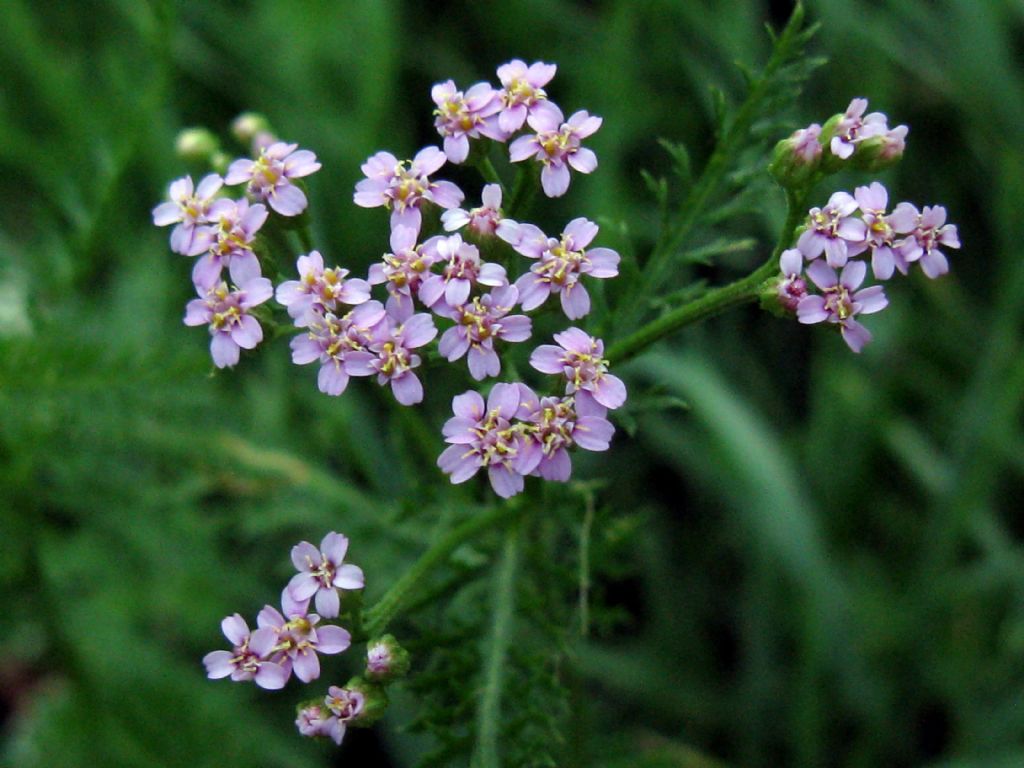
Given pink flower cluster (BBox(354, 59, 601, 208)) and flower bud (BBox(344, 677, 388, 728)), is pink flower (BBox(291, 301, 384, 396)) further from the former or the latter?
flower bud (BBox(344, 677, 388, 728))

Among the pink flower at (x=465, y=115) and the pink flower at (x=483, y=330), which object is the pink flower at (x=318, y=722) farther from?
the pink flower at (x=465, y=115)

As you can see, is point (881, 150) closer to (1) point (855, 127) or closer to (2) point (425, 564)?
(1) point (855, 127)

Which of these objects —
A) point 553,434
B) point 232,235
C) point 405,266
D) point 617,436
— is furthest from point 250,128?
point 617,436

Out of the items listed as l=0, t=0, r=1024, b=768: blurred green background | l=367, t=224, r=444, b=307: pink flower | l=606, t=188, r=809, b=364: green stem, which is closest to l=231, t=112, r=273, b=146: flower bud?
l=0, t=0, r=1024, b=768: blurred green background

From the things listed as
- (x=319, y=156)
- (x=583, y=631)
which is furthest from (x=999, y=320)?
(x=319, y=156)

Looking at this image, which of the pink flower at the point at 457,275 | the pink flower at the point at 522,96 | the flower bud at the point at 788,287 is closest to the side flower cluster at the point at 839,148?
the flower bud at the point at 788,287

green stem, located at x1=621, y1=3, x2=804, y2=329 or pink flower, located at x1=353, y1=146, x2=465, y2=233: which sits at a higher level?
green stem, located at x1=621, y1=3, x2=804, y2=329
